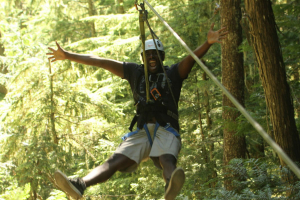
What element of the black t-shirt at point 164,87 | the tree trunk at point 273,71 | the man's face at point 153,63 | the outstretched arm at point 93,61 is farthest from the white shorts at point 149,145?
the tree trunk at point 273,71

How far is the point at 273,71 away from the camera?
3729 millimetres

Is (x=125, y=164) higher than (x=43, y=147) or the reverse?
higher

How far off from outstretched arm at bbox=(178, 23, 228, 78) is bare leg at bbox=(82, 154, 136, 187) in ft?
3.85

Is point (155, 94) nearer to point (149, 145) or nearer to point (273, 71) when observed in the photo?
point (149, 145)

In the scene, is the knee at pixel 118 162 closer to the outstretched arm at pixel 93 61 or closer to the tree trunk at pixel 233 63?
the outstretched arm at pixel 93 61

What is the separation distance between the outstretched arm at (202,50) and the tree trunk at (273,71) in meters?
0.45

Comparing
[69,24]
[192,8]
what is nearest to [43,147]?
[192,8]

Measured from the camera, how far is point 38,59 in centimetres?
852

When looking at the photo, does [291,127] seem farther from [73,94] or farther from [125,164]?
[73,94]

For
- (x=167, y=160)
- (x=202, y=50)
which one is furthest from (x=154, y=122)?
(x=202, y=50)

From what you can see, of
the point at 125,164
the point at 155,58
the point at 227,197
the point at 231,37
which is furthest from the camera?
the point at 231,37

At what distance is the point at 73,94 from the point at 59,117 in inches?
28.9

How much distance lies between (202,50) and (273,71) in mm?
931

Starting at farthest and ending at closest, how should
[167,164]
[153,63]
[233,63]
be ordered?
[233,63] → [153,63] → [167,164]
